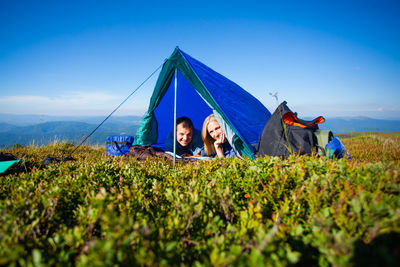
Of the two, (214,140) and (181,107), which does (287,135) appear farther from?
(181,107)

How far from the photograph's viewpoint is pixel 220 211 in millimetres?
1788

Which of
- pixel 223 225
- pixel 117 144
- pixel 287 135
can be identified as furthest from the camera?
pixel 117 144

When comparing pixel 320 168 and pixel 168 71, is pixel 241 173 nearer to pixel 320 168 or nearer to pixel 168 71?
pixel 320 168

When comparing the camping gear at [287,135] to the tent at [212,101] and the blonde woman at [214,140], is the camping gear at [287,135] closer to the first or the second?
the tent at [212,101]

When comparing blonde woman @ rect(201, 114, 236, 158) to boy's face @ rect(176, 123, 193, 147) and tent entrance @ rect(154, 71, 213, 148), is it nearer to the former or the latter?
boy's face @ rect(176, 123, 193, 147)

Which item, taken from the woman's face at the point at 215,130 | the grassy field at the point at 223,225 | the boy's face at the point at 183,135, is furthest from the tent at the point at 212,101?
the grassy field at the point at 223,225

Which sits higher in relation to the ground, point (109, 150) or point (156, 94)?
point (156, 94)

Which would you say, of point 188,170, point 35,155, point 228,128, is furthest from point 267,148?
point 35,155

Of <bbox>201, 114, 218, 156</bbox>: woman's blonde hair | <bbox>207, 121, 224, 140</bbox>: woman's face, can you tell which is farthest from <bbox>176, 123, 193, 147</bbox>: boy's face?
<bbox>207, 121, 224, 140</bbox>: woman's face

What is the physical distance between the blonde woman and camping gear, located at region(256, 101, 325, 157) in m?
1.57

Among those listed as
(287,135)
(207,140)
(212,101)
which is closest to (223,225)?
(287,135)

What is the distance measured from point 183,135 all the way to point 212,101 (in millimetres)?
1689

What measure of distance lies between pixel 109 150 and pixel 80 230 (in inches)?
242

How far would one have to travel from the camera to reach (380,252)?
0.88m
